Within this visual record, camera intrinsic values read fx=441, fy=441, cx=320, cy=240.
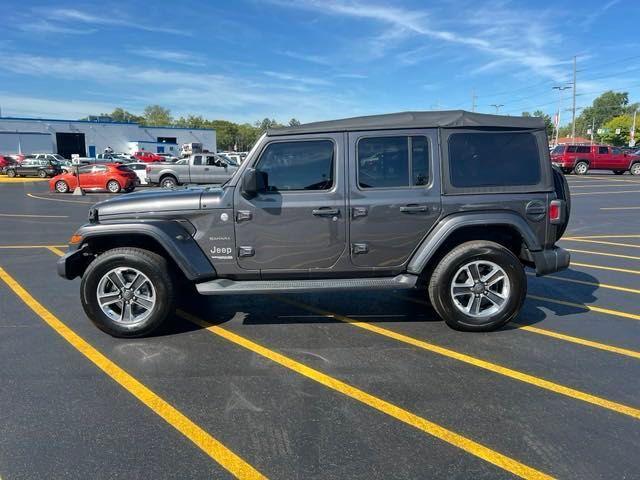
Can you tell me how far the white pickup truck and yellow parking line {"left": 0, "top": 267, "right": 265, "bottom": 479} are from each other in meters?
17.3

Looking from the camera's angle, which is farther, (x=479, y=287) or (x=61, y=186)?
(x=61, y=186)

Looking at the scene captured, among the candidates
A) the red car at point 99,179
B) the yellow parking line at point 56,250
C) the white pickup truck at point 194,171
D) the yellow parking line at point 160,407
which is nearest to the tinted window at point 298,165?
the yellow parking line at point 160,407

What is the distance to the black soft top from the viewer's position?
4238 millimetres

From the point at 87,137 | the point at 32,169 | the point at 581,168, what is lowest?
the point at 581,168

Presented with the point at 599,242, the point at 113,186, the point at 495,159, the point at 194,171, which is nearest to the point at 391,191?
the point at 495,159

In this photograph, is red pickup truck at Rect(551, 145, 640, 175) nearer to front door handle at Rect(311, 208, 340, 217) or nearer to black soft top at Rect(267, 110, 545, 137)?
black soft top at Rect(267, 110, 545, 137)

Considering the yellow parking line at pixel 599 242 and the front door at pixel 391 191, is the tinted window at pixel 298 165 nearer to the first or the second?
the front door at pixel 391 191

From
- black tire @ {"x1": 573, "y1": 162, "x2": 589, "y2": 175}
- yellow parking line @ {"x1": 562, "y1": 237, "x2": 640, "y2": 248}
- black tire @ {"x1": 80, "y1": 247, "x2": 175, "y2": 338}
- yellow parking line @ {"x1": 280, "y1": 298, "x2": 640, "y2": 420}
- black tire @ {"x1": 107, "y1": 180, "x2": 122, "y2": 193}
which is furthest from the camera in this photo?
black tire @ {"x1": 573, "y1": 162, "x2": 589, "y2": 175}

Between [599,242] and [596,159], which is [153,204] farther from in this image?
[596,159]

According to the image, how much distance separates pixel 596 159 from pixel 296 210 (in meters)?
30.8

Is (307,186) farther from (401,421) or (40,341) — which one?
(40,341)

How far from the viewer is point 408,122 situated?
14.0 feet

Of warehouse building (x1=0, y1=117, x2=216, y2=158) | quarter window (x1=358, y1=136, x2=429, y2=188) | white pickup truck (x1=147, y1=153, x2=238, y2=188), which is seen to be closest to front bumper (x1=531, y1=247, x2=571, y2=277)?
quarter window (x1=358, y1=136, x2=429, y2=188)

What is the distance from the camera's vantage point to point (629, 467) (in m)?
2.42
